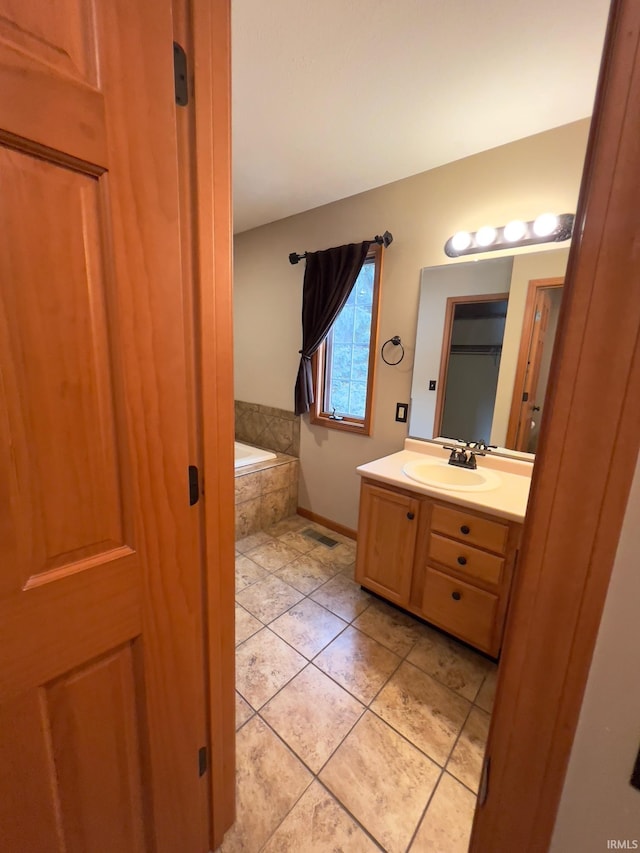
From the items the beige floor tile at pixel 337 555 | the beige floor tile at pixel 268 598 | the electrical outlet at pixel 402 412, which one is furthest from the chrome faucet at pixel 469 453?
the beige floor tile at pixel 268 598

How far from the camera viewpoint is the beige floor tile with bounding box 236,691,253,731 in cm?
137

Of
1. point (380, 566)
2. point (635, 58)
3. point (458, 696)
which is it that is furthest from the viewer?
point (380, 566)

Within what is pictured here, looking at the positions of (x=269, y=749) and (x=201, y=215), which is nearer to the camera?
(x=201, y=215)

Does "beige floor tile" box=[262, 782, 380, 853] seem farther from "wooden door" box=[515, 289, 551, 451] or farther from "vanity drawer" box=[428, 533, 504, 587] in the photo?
"wooden door" box=[515, 289, 551, 451]

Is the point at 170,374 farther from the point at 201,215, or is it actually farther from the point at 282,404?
the point at 282,404

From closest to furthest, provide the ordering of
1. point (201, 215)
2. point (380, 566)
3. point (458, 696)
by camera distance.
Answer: point (201, 215), point (458, 696), point (380, 566)

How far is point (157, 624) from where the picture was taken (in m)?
0.74

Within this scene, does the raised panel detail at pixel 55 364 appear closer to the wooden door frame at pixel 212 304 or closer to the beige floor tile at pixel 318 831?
the wooden door frame at pixel 212 304

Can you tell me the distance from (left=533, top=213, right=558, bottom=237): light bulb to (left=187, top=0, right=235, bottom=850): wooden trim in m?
1.63

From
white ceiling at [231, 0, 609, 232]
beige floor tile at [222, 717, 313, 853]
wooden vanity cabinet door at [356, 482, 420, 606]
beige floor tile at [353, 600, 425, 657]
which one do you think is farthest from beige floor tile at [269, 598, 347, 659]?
white ceiling at [231, 0, 609, 232]

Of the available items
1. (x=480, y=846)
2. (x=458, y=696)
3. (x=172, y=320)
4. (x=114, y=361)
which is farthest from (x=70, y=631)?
(x=458, y=696)

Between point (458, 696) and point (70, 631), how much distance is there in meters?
1.62

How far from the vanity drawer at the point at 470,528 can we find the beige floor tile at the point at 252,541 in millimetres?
1514

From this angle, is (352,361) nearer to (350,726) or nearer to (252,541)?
(252,541)
